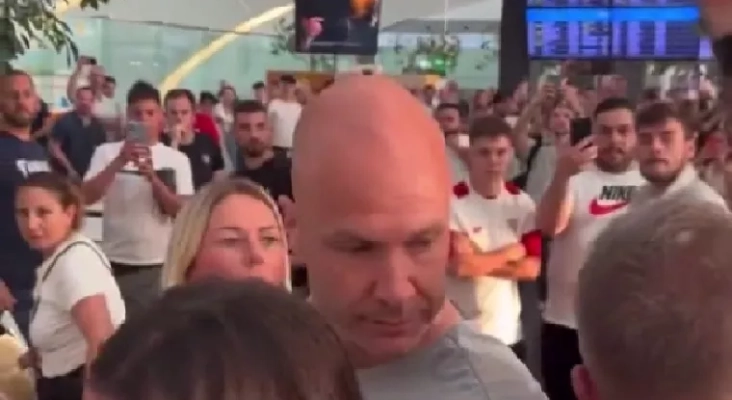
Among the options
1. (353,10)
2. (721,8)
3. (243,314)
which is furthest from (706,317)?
(353,10)

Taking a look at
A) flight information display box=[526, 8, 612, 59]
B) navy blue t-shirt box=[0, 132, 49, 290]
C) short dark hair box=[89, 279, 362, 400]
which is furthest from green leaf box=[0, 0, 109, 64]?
short dark hair box=[89, 279, 362, 400]

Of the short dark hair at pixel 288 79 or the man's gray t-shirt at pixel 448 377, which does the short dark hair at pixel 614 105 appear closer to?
the man's gray t-shirt at pixel 448 377

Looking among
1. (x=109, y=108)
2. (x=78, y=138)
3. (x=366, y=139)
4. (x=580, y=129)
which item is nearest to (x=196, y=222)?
(x=366, y=139)

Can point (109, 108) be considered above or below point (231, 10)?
below

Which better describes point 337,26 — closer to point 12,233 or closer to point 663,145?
point 12,233

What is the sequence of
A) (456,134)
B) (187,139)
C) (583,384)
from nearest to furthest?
(583,384), (456,134), (187,139)

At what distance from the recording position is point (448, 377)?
3.73 feet

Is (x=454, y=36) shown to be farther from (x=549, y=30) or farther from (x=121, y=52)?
(x=549, y=30)

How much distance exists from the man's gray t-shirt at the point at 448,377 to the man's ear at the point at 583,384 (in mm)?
103

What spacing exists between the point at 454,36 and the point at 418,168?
1388cm

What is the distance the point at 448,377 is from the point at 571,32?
25.1 feet

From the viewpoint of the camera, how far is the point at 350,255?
43.4 inches

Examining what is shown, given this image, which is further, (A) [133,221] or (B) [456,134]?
(B) [456,134]

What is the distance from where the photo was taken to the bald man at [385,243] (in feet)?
3.58
